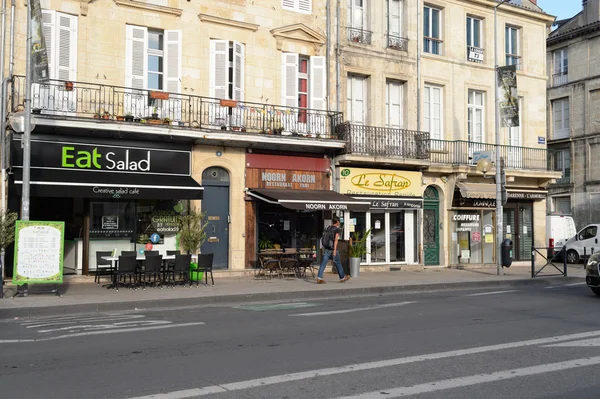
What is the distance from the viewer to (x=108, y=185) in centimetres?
1647

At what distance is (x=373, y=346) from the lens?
809 centimetres

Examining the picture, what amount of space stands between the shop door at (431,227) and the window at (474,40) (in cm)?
570

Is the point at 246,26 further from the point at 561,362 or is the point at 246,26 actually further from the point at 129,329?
the point at 561,362

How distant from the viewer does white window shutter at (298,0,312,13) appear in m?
21.3

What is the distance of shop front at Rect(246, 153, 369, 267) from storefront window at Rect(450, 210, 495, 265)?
18.4ft

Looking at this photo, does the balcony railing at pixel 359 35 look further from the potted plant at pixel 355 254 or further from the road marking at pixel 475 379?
the road marking at pixel 475 379

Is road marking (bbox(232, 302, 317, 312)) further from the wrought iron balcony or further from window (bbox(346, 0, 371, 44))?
the wrought iron balcony

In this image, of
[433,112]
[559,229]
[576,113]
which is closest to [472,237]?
[433,112]

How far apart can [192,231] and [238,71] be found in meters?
5.33

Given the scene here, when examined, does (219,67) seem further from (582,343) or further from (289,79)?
(582,343)

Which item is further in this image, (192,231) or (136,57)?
(136,57)

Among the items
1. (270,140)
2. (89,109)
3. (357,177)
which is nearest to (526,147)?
(357,177)

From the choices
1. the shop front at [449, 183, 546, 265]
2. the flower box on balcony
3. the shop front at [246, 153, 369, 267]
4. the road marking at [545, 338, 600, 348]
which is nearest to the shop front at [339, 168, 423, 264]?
the shop front at [246, 153, 369, 267]

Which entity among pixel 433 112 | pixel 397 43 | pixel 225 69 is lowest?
pixel 433 112
